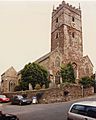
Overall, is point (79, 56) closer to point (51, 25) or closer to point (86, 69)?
point (86, 69)

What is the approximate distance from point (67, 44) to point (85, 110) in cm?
5117

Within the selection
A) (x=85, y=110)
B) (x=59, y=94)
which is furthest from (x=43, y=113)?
(x=59, y=94)

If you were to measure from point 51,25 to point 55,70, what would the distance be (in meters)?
15.7

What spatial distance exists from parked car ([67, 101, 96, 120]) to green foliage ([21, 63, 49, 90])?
39315 mm

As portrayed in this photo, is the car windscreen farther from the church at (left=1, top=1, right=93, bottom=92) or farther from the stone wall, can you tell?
the church at (left=1, top=1, right=93, bottom=92)

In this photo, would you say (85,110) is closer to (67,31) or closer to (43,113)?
(43,113)

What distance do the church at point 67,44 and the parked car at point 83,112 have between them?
45.3 metres

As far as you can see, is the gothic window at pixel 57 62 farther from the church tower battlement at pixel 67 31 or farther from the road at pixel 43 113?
the road at pixel 43 113

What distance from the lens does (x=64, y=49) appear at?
6331cm

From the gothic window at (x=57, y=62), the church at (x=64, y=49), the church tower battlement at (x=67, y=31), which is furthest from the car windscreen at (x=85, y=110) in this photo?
the church tower battlement at (x=67, y=31)

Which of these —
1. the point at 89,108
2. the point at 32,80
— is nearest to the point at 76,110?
the point at 89,108

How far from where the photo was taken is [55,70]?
60688mm

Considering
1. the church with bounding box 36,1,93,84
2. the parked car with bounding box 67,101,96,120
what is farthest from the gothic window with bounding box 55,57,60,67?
the parked car with bounding box 67,101,96,120

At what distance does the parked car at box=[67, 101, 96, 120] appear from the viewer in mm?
13211
